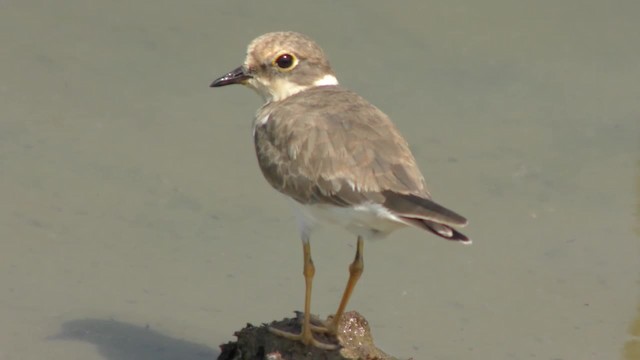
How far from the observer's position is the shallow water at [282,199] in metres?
8.21

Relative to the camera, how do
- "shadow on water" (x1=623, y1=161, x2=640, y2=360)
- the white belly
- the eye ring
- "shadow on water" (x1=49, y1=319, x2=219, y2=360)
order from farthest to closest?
"shadow on water" (x1=623, y1=161, x2=640, y2=360)
"shadow on water" (x1=49, y1=319, x2=219, y2=360)
the eye ring
the white belly

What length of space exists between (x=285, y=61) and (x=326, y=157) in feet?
3.73

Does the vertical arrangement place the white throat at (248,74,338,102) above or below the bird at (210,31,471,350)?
above

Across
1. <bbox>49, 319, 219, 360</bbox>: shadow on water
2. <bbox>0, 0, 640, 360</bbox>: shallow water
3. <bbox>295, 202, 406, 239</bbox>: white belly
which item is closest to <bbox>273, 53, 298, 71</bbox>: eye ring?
<bbox>295, 202, 406, 239</bbox>: white belly

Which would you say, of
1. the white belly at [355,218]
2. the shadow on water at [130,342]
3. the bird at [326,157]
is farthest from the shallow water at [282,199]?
the white belly at [355,218]

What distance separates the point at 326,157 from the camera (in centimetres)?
689

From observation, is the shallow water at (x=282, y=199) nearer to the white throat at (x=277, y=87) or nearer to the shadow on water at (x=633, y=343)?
the shadow on water at (x=633, y=343)

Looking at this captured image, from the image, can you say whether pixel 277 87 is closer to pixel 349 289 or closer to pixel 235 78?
pixel 235 78

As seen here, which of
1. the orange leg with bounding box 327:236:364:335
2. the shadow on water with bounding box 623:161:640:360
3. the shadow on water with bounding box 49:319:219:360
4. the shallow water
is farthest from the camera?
the shallow water

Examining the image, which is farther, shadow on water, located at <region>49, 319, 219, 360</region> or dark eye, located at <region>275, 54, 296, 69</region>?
shadow on water, located at <region>49, 319, 219, 360</region>

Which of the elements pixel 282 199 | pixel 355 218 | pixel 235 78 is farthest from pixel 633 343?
pixel 235 78

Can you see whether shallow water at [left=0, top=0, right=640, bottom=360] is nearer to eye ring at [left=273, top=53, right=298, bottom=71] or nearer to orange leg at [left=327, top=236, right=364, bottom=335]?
orange leg at [left=327, top=236, right=364, bottom=335]

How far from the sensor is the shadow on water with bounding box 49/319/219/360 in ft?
26.0

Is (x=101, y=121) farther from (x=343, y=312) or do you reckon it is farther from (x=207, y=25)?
(x=343, y=312)
